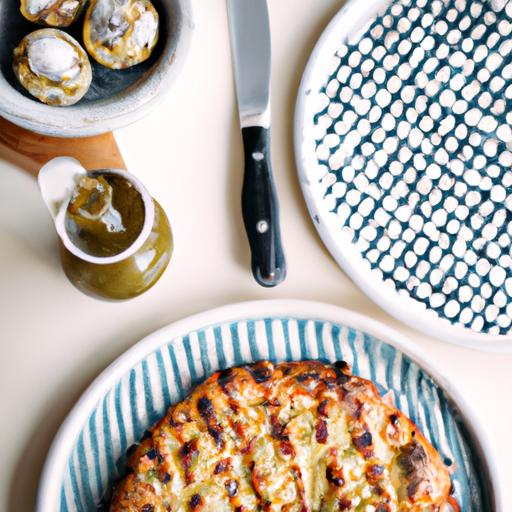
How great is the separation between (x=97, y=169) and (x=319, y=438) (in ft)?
1.31

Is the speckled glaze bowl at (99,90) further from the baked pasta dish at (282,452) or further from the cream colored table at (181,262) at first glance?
the baked pasta dish at (282,452)

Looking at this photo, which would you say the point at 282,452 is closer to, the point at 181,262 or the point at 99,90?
the point at 181,262

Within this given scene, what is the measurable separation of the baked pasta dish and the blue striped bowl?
4 centimetres

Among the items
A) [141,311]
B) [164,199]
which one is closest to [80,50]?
[164,199]

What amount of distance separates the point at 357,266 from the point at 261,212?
138mm

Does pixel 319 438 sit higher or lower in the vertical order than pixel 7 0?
lower

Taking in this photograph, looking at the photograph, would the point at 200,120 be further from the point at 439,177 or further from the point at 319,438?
the point at 319,438

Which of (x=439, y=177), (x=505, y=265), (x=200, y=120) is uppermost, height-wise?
(x=200, y=120)

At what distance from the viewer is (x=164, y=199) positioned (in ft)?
3.19

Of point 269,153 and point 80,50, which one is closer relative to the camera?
point 80,50

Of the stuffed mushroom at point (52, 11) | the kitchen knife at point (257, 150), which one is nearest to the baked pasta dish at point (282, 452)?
the kitchen knife at point (257, 150)

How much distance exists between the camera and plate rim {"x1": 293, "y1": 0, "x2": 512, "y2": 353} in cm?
95

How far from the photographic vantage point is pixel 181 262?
975 millimetres

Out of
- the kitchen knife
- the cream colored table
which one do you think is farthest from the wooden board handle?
the kitchen knife
